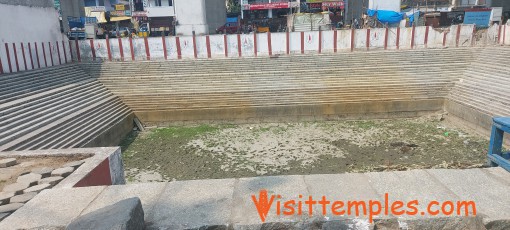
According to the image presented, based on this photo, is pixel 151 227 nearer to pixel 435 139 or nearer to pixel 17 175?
pixel 17 175

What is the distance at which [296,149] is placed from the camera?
11047mm

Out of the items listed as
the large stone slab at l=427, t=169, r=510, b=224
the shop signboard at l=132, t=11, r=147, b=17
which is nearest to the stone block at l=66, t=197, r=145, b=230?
the large stone slab at l=427, t=169, r=510, b=224

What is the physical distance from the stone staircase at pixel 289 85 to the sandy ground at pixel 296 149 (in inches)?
29.2

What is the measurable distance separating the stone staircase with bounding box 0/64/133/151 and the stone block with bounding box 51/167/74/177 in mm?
4539

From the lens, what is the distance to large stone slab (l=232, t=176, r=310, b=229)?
2943 mm

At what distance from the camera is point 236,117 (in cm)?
1445

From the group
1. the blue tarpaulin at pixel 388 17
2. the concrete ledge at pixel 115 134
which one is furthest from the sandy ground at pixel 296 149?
the blue tarpaulin at pixel 388 17

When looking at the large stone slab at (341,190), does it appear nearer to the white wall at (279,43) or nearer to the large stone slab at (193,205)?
the large stone slab at (193,205)

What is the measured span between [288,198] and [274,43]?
50.6 feet

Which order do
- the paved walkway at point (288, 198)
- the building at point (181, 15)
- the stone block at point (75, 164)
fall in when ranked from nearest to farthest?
the paved walkway at point (288, 198), the stone block at point (75, 164), the building at point (181, 15)

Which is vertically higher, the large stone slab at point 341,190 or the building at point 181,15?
the building at point 181,15

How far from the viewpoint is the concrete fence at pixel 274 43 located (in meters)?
17.7

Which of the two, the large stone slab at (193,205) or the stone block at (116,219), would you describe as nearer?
the stone block at (116,219)

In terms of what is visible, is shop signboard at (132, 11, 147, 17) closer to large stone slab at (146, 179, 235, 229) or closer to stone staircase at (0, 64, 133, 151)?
stone staircase at (0, 64, 133, 151)
